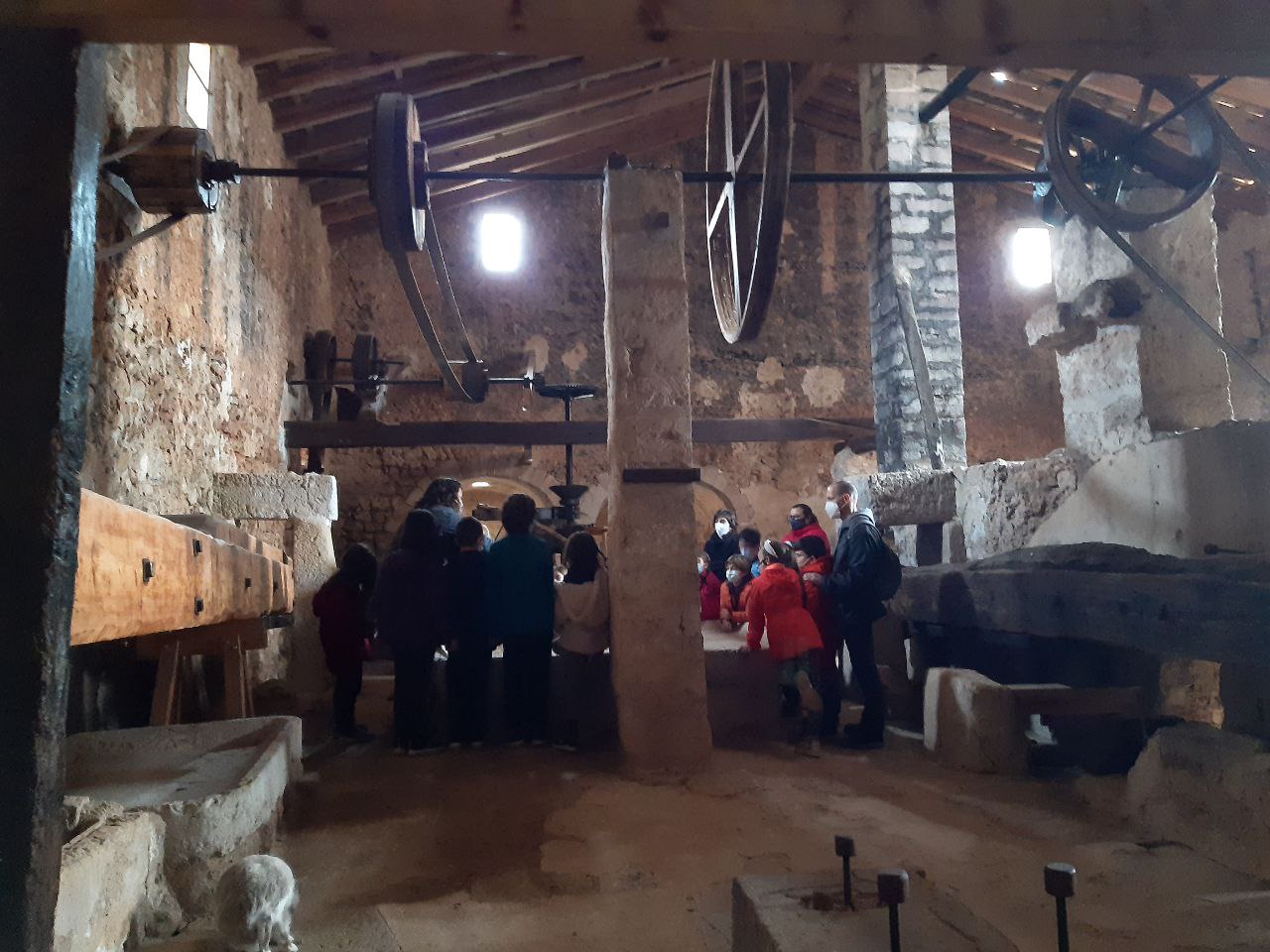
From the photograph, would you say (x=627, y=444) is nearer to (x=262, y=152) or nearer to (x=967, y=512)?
(x=967, y=512)

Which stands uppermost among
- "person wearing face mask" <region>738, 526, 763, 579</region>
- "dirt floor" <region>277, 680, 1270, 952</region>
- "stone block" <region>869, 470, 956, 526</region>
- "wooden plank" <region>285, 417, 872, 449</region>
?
"wooden plank" <region>285, 417, 872, 449</region>

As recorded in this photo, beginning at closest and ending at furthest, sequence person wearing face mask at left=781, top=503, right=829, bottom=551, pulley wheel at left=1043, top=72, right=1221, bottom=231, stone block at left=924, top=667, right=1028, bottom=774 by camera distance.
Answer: stone block at left=924, top=667, right=1028, bottom=774, pulley wheel at left=1043, top=72, right=1221, bottom=231, person wearing face mask at left=781, top=503, right=829, bottom=551

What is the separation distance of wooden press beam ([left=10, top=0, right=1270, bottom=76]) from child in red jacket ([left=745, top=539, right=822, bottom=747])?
127 inches

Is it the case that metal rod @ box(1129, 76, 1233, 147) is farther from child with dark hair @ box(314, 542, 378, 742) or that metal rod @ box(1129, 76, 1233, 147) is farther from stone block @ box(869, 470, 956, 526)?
child with dark hair @ box(314, 542, 378, 742)

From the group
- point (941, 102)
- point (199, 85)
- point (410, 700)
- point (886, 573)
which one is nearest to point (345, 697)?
point (410, 700)

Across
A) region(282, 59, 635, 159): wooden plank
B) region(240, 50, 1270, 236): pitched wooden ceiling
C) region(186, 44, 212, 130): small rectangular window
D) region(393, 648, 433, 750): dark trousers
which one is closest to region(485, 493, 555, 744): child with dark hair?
region(393, 648, 433, 750): dark trousers

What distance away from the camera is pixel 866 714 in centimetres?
464

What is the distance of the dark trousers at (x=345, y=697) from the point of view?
4785 mm

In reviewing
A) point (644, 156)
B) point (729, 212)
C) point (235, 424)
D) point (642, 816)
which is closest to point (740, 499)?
point (644, 156)

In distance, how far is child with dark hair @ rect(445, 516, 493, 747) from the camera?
447 cm

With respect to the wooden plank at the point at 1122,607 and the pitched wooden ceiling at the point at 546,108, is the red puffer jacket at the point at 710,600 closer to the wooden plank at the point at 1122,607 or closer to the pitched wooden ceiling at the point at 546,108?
the wooden plank at the point at 1122,607

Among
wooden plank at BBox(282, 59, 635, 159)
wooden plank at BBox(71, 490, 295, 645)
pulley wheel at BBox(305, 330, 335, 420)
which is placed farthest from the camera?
pulley wheel at BBox(305, 330, 335, 420)

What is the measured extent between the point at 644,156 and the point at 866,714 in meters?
9.70

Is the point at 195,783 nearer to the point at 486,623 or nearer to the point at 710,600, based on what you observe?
the point at 486,623
